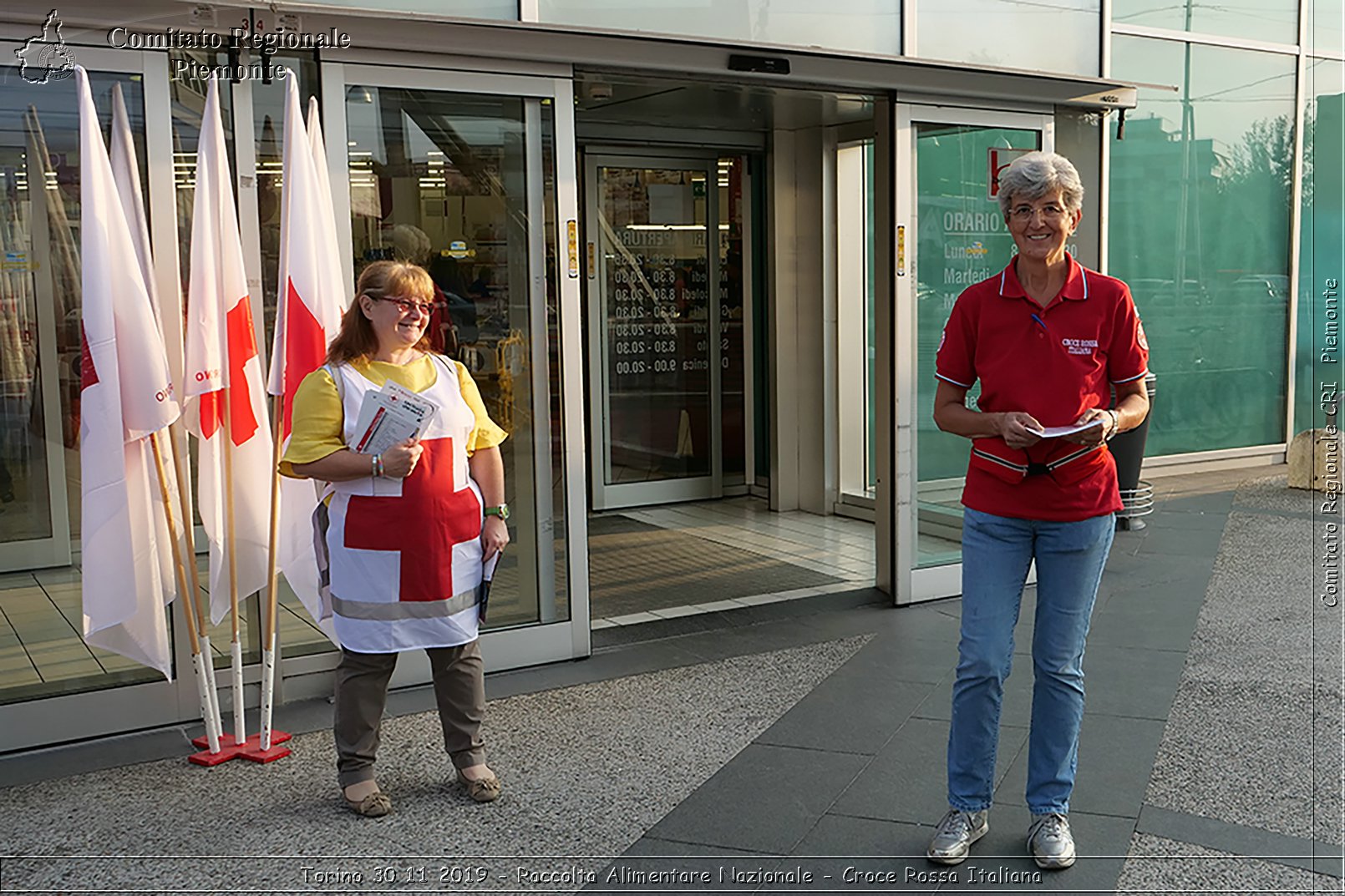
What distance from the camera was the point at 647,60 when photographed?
20.4 feet

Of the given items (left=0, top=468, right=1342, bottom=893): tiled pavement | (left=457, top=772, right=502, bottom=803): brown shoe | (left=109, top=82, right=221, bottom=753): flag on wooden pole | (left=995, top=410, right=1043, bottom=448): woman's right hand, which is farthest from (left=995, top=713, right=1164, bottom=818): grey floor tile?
(left=109, top=82, right=221, bottom=753): flag on wooden pole

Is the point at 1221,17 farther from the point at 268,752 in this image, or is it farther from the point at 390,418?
the point at 268,752

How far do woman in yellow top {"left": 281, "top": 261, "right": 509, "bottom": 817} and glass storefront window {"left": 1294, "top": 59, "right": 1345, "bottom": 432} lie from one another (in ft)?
32.7

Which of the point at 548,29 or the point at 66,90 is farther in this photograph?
the point at 548,29

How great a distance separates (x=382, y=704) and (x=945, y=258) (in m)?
4.38

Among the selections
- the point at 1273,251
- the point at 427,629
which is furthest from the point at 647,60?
the point at 1273,251

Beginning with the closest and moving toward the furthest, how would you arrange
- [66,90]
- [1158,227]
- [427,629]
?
[427,629]
[66,90]
[1158,227]

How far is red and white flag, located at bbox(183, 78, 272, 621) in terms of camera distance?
490 cm

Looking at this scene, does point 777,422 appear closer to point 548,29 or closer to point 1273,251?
point 548,29

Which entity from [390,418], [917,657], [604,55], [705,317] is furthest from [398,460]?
[705,317]

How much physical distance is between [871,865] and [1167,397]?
8699 millimetres

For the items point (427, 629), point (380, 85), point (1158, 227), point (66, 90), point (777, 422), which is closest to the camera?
point (427, 629)

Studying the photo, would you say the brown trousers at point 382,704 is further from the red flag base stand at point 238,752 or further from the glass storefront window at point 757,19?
the glass storefront window at point 757,19

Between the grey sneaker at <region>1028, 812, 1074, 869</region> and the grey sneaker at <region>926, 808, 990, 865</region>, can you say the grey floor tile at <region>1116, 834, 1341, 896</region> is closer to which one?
the grey sneaker at <region>1028, 812, 1074, 869</region>
